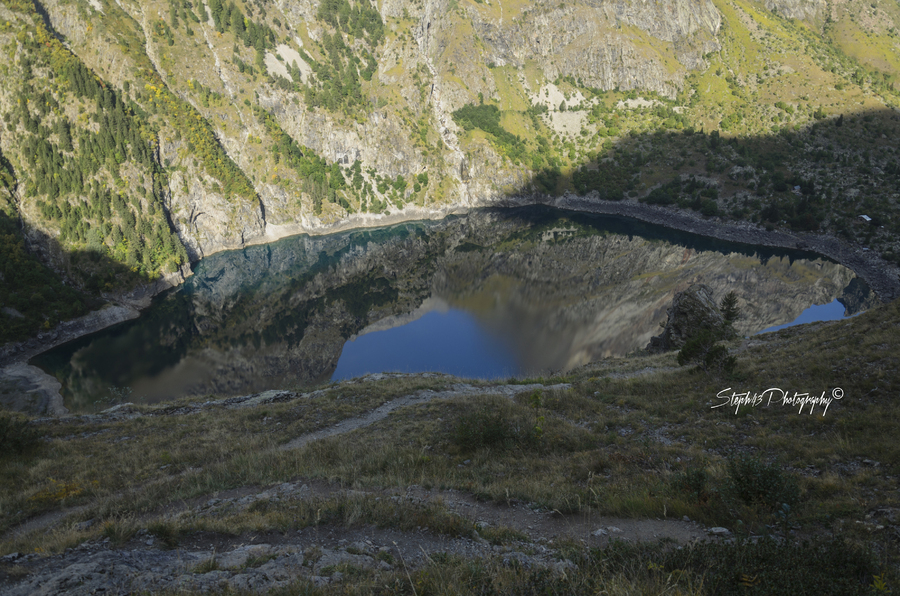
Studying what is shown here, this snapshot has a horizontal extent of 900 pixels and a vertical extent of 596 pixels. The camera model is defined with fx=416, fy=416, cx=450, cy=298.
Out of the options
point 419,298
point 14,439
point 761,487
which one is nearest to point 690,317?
point 761,487

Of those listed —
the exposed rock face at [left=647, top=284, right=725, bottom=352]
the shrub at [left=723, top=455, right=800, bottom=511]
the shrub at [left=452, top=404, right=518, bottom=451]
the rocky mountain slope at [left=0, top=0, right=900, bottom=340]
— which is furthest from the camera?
the rocky mountain slope at [left=0, top=0, right=900, bottom=340]

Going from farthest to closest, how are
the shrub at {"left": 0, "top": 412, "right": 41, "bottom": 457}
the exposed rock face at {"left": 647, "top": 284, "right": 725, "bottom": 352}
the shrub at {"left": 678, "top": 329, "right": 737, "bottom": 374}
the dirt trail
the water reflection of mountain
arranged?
the water reflection of mountain, the exposed rock face at {"left": 647, "top": 284, "right": 725, "bottom": 352}, the dirt trail, the shrub at {"left": 0, "top": 412, "right": 41, "bottom": 457}, the shrub at {"left": 678, "top": 329, "right": 737, "bottom": 374}

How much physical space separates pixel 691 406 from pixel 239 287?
69.0 metres

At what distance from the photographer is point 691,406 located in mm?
12383

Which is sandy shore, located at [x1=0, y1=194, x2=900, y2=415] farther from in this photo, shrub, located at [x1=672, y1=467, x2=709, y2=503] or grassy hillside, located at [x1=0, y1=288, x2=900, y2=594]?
shrub, located at [x1=672, y1=467, x2=709, y2=503]

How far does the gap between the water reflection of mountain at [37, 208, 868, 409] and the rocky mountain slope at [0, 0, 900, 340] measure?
10.8m

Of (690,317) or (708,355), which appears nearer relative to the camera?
(708,355)

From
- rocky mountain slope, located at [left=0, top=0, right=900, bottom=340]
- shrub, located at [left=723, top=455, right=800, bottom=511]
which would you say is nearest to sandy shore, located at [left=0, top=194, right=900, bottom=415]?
rocky mountain slope, located at [left=0, top=0, right=900, bottom=340]

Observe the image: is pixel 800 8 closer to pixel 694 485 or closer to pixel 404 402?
pixel 404 402

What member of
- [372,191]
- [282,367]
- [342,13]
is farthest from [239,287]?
[342,13]

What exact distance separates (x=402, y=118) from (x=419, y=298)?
67455mm

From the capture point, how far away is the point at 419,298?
6338 centimetres

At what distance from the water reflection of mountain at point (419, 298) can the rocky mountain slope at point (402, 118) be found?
425 inches

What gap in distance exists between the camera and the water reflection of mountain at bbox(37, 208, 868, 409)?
4488 centimetres
